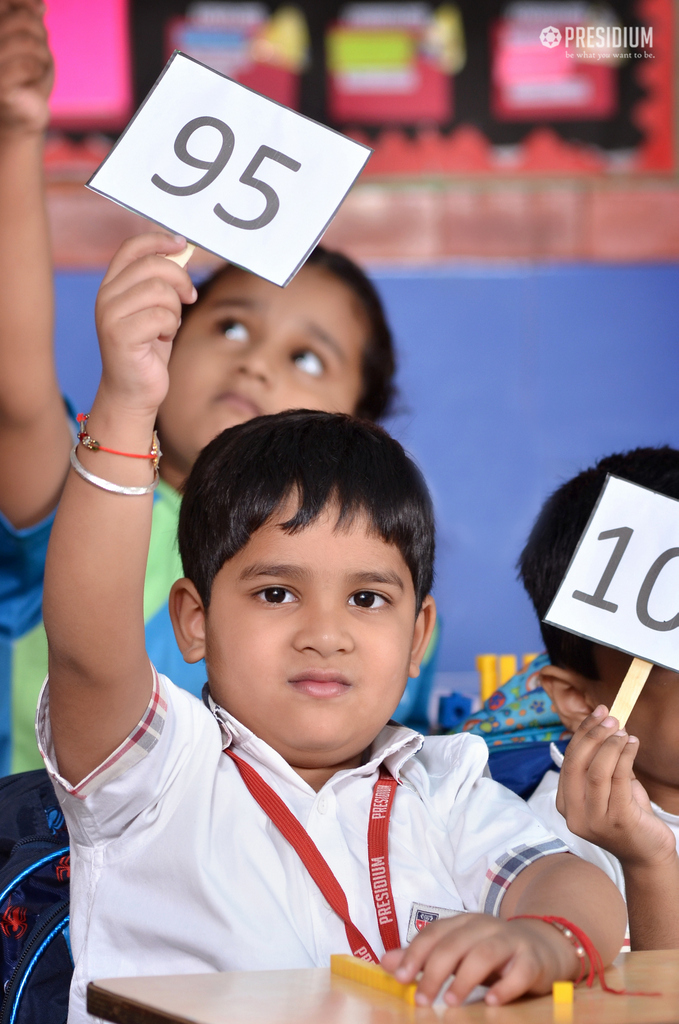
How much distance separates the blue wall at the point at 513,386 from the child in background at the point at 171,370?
579mm

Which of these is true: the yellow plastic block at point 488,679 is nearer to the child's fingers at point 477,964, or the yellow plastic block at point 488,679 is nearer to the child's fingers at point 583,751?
the child's fingers at point 583,751

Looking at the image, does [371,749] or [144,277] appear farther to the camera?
[371,749]

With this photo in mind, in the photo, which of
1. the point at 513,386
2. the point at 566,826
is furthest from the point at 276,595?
the point at 513,386

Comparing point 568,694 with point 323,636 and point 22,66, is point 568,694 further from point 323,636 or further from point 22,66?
point 22,66

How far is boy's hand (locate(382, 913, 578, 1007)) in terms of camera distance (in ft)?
2.22

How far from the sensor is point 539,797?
1.29 meters

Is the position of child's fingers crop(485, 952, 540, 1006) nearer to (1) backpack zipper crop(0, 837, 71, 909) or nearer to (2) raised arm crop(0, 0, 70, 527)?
(1) backpack zipper crop(0, 837, 71, 909)

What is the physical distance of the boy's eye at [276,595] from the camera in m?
1.05

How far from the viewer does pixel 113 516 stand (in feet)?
2.85

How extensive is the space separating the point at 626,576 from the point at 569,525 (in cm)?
34

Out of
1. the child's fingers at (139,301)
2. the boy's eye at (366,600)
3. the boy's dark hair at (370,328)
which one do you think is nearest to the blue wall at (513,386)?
the boy's dark hair at (370,328)

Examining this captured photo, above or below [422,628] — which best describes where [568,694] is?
below

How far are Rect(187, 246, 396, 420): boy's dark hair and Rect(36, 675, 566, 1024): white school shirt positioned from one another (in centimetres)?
101

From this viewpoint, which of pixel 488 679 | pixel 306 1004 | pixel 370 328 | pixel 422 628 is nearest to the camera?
pixel 306 1004
